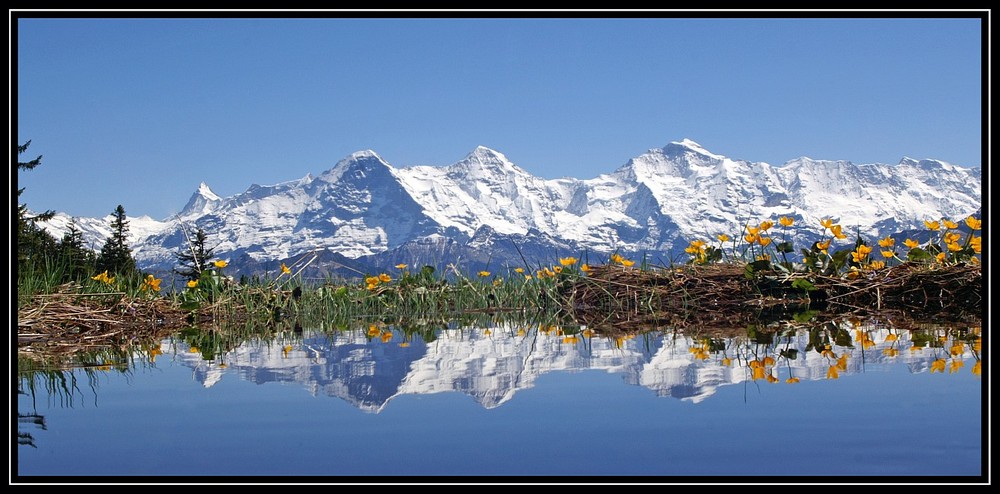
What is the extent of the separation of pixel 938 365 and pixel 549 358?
138 cm

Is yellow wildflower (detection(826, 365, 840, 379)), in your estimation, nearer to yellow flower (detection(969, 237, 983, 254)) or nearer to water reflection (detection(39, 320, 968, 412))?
water reflection (detection(39, 320, 968, 412))

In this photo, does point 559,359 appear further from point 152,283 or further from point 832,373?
point 152,283

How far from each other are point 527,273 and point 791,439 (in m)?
7.37

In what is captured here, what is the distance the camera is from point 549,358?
346 centimetres

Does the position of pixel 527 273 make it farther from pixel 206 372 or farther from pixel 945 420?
pixel 945 420

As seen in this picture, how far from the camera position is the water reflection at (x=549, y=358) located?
269 cm

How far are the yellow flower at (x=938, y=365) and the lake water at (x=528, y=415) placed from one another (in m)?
0.02

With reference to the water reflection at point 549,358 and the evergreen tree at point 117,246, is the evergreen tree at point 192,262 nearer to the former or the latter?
the water reflection at point 549,358

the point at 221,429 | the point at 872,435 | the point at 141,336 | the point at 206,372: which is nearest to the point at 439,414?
the point at 221,429

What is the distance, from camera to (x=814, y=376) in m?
2.72

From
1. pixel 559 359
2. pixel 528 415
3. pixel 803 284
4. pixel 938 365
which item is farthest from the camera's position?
pixel 803 284

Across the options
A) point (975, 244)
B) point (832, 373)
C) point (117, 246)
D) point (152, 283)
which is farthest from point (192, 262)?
point (117, 246)

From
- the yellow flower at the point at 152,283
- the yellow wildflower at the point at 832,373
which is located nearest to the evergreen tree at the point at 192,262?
the yellow flower at the point at 152,283
